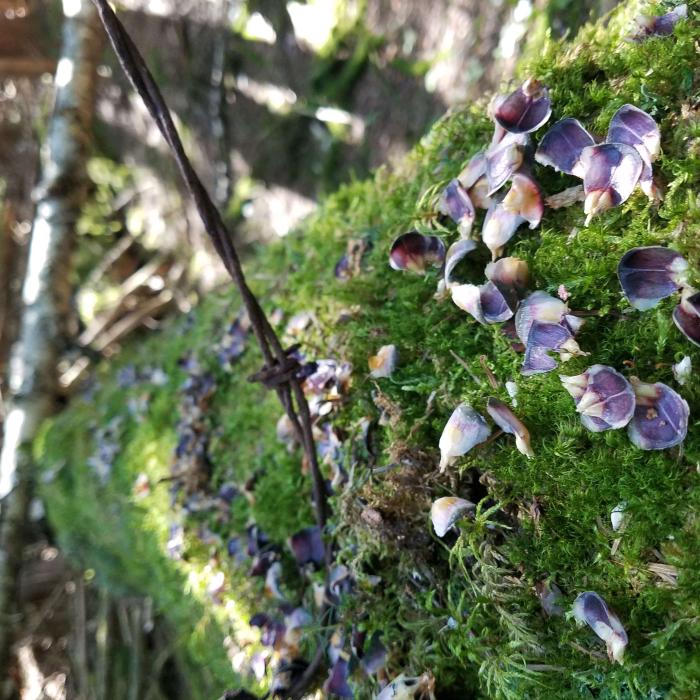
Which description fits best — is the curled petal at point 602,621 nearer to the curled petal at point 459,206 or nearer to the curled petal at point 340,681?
the curled petal at point 340,681

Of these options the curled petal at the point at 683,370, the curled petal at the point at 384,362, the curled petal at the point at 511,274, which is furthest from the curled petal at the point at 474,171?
the curled petal at the point at 683,370

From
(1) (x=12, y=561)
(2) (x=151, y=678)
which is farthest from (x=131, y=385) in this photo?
(2) (x=151, y=678)

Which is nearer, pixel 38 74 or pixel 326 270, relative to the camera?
pixel 326 270

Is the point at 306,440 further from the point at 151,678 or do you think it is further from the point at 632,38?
the point at 151,678

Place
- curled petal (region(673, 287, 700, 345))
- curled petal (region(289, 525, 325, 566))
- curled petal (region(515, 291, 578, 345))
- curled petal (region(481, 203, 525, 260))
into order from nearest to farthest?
1. curled petal (region(673, 287, 700, 345))
2. curled petal (region(515, 291, 578, 345))
3. curled petal (region(481, 203, 525, 260))
4. curled petal (region(289, 525, 325, 566))

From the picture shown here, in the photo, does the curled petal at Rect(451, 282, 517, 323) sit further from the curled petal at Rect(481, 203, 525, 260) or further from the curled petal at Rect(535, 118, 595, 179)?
the curled petal at Rect(535, 118, 595, 179)

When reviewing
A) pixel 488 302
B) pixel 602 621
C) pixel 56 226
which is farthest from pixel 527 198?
pixel 56 226

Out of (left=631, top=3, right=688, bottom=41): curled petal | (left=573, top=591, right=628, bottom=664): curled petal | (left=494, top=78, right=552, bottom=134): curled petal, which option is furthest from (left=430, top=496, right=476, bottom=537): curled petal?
(left=631, top=3, right=688, bottom=41): curled petal
